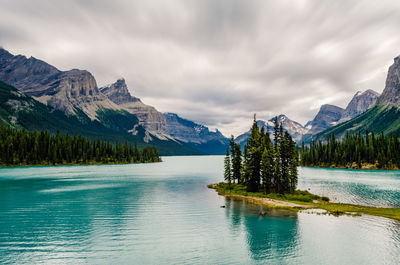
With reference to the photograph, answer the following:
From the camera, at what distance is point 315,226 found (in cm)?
3634

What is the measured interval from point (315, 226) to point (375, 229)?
25.8ft

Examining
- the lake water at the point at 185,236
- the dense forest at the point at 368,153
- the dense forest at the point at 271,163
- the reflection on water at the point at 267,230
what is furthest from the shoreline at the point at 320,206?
the dense forest at the point at 368,153

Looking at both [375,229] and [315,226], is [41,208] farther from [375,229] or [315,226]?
[375,229]

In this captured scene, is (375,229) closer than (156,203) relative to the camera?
Yes

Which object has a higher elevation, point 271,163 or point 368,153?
point 368,153

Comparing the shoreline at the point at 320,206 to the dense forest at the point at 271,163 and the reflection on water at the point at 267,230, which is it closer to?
the reflection on water at the point at 267,230

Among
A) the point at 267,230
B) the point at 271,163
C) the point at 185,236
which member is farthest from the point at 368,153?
the point at 185,236

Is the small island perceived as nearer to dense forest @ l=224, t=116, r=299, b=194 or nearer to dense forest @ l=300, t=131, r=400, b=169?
dense forest @ l=224, t=116, r=299, b=194

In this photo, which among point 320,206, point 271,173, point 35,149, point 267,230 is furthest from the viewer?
point 35,149

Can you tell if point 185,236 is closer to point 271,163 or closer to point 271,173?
point 271,173

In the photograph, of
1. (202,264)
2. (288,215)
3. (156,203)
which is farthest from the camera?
(156,203)

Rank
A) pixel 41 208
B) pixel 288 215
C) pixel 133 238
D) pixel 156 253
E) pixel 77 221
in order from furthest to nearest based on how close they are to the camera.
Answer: pixel 41 208 < pixel 288 215 < pixel 77 221 < pixel 133 238 < pixel 156 253

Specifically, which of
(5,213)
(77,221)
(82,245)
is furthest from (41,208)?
(82,245)

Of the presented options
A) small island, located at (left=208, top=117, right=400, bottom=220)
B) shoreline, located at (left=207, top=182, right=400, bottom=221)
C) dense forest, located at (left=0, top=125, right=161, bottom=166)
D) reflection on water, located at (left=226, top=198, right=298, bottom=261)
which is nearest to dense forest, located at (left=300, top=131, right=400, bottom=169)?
small island, located at (left=208, top=117, right=400, bottom=220)
